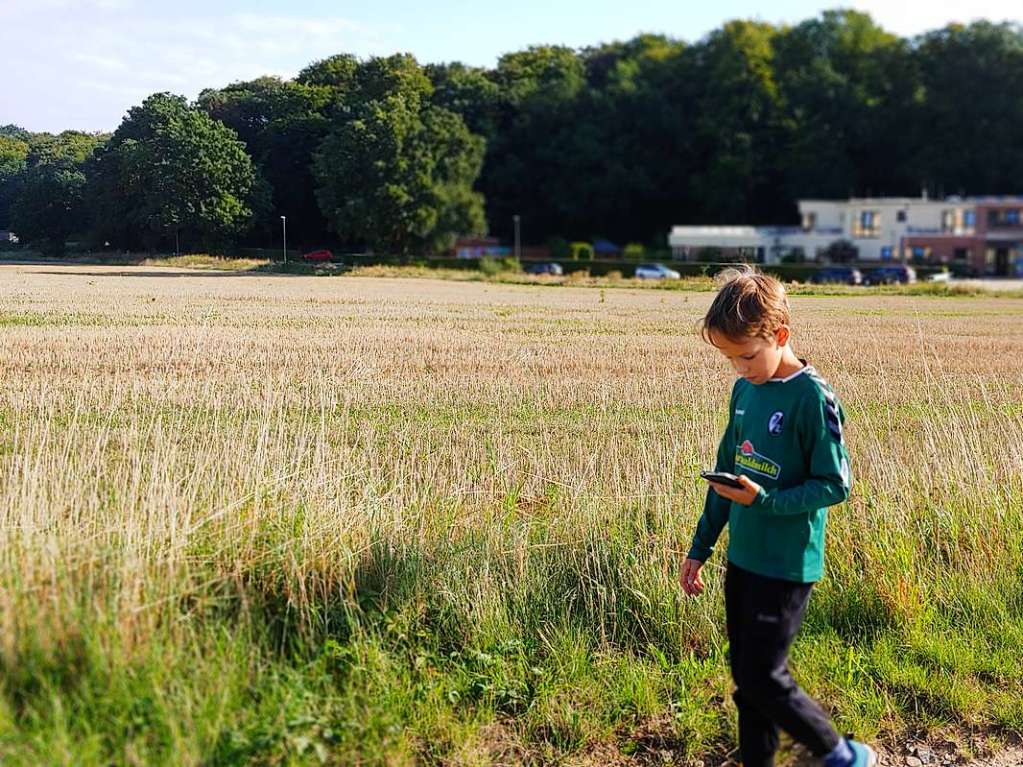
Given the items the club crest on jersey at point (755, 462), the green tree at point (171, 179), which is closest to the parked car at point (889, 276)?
the green tree at point (171, 179)

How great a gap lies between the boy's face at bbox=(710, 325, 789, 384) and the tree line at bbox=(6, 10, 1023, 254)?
6.99 m

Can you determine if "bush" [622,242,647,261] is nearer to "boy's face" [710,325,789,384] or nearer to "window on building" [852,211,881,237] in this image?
"window on building" [852,211,881,237]

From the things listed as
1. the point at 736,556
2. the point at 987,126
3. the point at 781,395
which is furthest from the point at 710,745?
the point at 987,126

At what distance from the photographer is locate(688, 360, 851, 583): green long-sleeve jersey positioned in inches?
142

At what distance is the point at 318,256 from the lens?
37.3 feet

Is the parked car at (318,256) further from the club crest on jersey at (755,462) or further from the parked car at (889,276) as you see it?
the parked car at (889,276)

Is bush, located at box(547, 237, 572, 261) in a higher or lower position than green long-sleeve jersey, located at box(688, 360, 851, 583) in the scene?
higher

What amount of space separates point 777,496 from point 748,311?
70 cm

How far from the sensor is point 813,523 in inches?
148

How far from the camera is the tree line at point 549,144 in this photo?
9.52 metres

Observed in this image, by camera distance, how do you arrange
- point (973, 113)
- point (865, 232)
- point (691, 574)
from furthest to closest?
point (973, 113) → point (865, 232) → point (691, 574)

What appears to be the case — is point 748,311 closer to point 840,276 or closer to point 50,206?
point 50,206

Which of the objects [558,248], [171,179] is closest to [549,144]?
[558,248]

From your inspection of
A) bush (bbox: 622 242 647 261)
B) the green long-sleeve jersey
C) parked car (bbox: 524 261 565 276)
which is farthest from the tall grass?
bush (bbox: 622 242 647 261)
